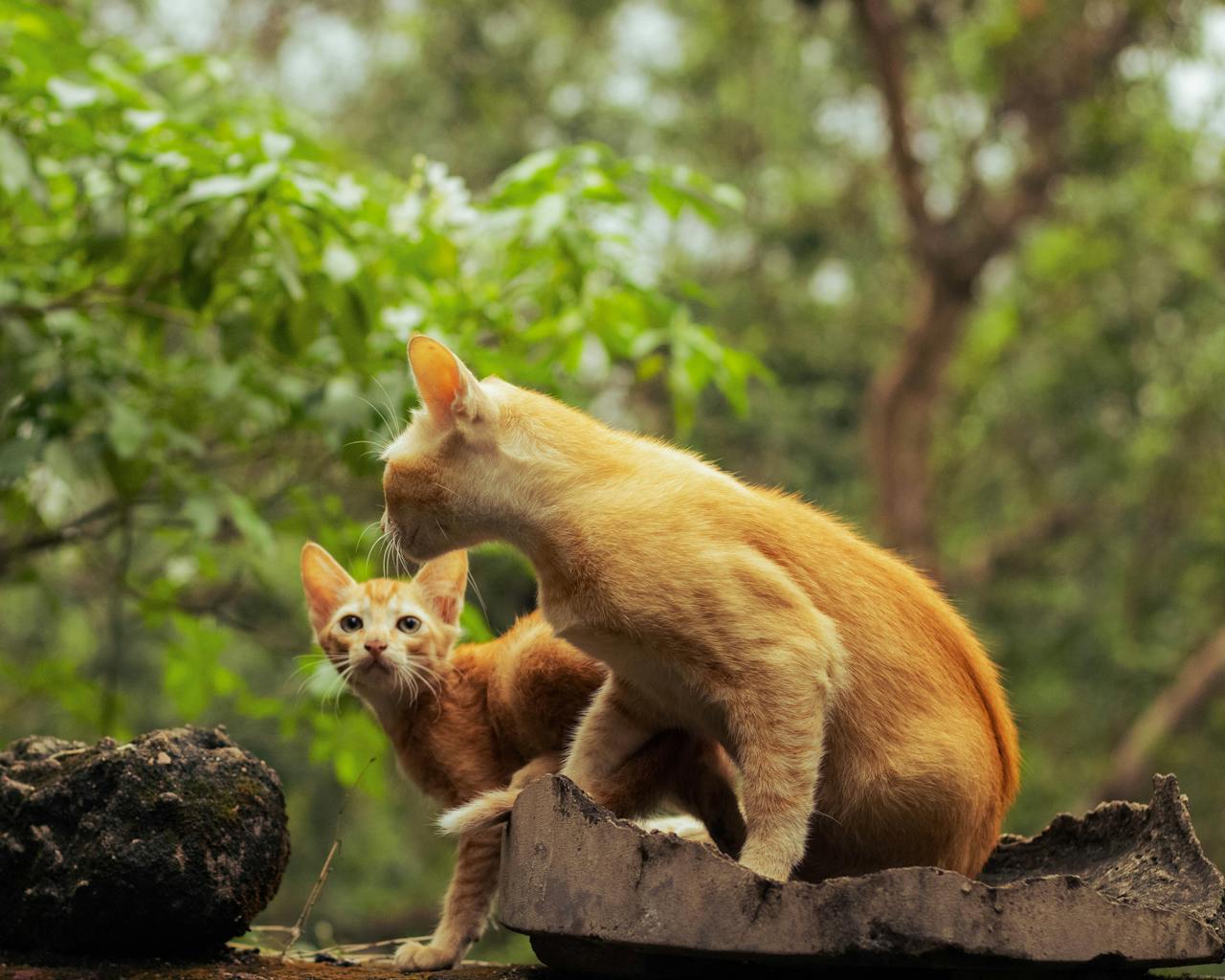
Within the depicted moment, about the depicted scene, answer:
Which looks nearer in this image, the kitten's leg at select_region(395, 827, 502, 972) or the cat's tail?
the cat's tail

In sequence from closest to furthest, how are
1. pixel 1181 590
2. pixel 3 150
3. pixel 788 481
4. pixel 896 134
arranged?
pixel 3 150 → pixel 896 134 → pixel 788 481 → pixel 1181 590

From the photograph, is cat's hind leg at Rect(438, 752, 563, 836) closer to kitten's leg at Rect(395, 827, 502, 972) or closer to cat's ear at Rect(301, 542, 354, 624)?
kitten's leg at Rect(395, 827, 502, 972)

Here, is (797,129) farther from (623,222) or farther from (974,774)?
(974,774)

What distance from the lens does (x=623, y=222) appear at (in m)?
3.92

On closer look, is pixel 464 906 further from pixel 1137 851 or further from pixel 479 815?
pixel 1137 851

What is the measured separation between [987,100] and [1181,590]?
14.6ft

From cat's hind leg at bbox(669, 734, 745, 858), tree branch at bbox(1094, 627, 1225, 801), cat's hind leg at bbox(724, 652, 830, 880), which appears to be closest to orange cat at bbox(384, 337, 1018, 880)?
cat's hind leg at bbox(724, 652, 830, 880)

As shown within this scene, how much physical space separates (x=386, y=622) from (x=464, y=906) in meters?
0.63

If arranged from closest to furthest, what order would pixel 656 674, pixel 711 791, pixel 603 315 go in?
pixel 656 674, pixel 711 791, pixel 603 315

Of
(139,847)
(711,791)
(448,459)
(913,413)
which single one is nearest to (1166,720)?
(913,413)

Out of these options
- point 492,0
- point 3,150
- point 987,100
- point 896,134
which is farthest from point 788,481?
point 3,150

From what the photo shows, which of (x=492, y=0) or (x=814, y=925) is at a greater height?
(x=492, y=0)

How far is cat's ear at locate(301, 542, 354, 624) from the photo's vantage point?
2979 mm

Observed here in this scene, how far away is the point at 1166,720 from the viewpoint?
363 inches
